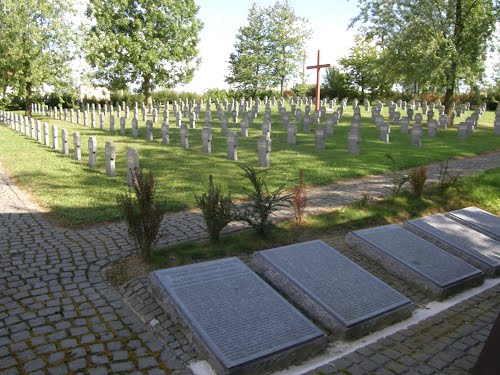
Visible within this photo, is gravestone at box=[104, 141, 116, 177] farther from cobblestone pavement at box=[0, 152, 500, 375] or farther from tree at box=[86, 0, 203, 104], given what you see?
tree at box=[86, 0, 203, 104]

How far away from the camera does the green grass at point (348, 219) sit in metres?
5.63

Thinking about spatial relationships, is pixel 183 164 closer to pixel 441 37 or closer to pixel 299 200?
pixel 299 200

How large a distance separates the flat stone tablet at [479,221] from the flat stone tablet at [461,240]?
0.41ft

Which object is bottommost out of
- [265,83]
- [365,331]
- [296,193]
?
[365,331]

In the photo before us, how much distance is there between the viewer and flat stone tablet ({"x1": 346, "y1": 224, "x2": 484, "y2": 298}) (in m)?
5.07

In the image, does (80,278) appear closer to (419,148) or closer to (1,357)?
(1,357)

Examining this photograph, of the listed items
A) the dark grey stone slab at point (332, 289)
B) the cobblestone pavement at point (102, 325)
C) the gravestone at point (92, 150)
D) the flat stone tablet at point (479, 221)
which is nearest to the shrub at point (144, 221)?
the cobblestone pavement at point (102, 325)

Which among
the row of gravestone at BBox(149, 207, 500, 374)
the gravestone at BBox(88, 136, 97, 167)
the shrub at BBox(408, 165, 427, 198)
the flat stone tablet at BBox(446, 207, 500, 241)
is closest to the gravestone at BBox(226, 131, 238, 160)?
the gravestone at BBox(88, 136, 97, 167)

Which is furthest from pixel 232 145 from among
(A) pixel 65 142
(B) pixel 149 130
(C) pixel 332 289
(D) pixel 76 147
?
(C) pixel 332 289

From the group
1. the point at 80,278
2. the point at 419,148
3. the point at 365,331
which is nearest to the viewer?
the point at 365,331

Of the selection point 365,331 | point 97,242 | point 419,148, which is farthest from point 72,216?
point 419,148

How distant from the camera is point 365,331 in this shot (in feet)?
13.5

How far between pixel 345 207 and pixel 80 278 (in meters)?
4.82

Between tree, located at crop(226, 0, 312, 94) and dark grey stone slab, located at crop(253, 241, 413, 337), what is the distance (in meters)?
42.5
